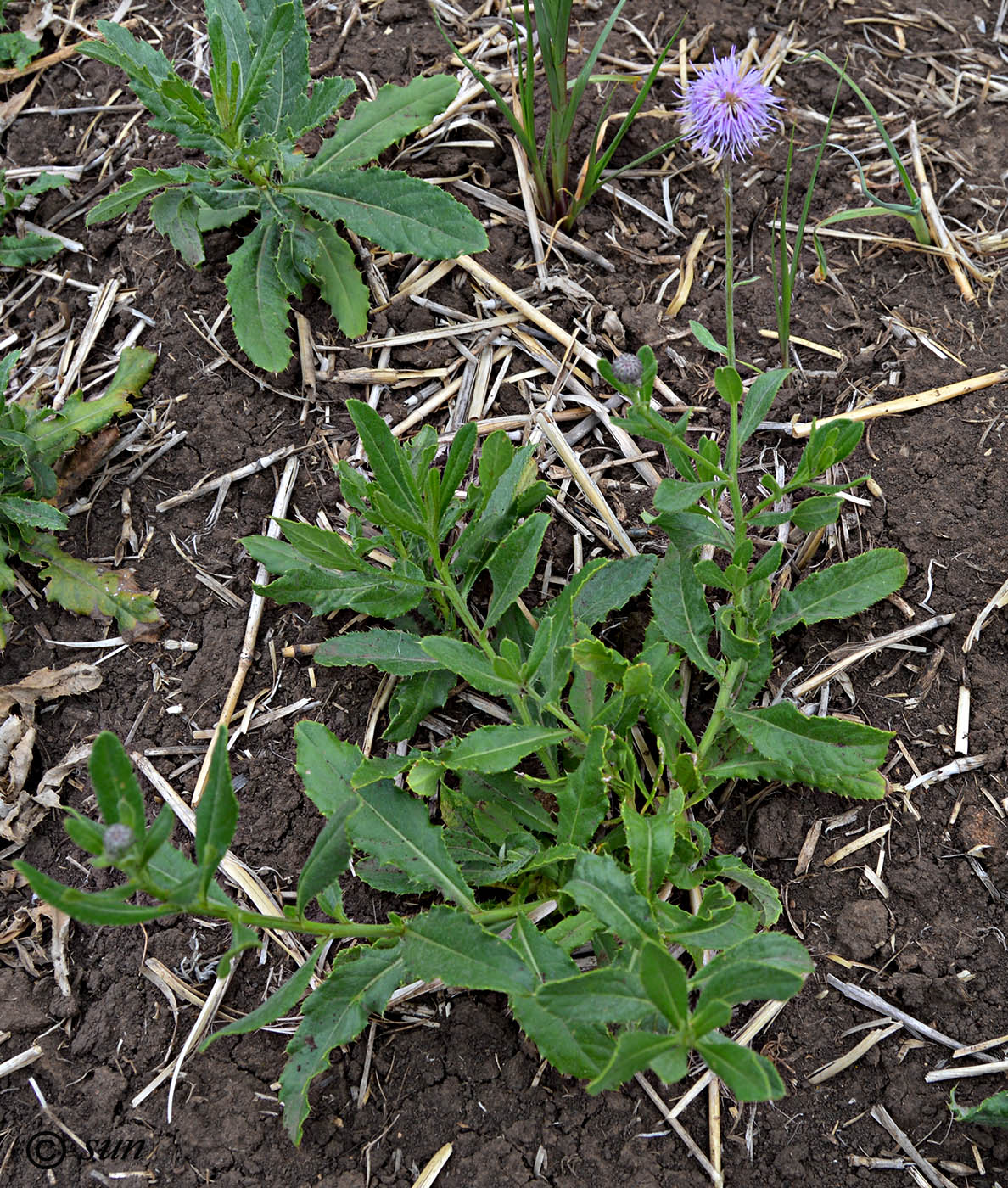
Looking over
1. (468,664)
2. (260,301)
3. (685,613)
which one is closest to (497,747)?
(468,664)

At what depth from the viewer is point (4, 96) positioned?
3.45 m

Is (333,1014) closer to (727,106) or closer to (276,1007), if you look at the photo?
(276,1007)

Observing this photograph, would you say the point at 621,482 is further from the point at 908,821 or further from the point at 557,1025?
the point at 557,1025

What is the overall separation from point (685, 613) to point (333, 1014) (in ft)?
3.74

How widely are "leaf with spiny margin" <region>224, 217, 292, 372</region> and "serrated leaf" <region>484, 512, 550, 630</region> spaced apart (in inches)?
34.8

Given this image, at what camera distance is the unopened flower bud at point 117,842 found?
1.54 m

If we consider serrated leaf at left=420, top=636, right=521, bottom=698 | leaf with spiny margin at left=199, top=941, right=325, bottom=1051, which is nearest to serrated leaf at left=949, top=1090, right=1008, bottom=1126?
serrated leaf at left=420, top=636, right=521, bottom=698

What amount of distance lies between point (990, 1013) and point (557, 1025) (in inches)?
38.7

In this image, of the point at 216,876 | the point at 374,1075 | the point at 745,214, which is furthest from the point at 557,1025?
the point at 745,214

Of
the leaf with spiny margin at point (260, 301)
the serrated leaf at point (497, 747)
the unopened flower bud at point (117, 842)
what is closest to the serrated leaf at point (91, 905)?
the unopened flower bud at point (117, 842)

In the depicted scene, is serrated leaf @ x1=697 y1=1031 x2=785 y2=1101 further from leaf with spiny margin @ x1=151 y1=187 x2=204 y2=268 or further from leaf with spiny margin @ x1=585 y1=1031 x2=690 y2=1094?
leaf with spiny margin @ x1=151 y1=187 x2=204 y2=268

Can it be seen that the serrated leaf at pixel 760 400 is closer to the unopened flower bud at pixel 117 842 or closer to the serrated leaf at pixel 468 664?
the serrated leaf at pixel 468 664

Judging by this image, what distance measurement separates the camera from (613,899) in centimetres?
184

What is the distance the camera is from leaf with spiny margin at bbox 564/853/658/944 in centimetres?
181
